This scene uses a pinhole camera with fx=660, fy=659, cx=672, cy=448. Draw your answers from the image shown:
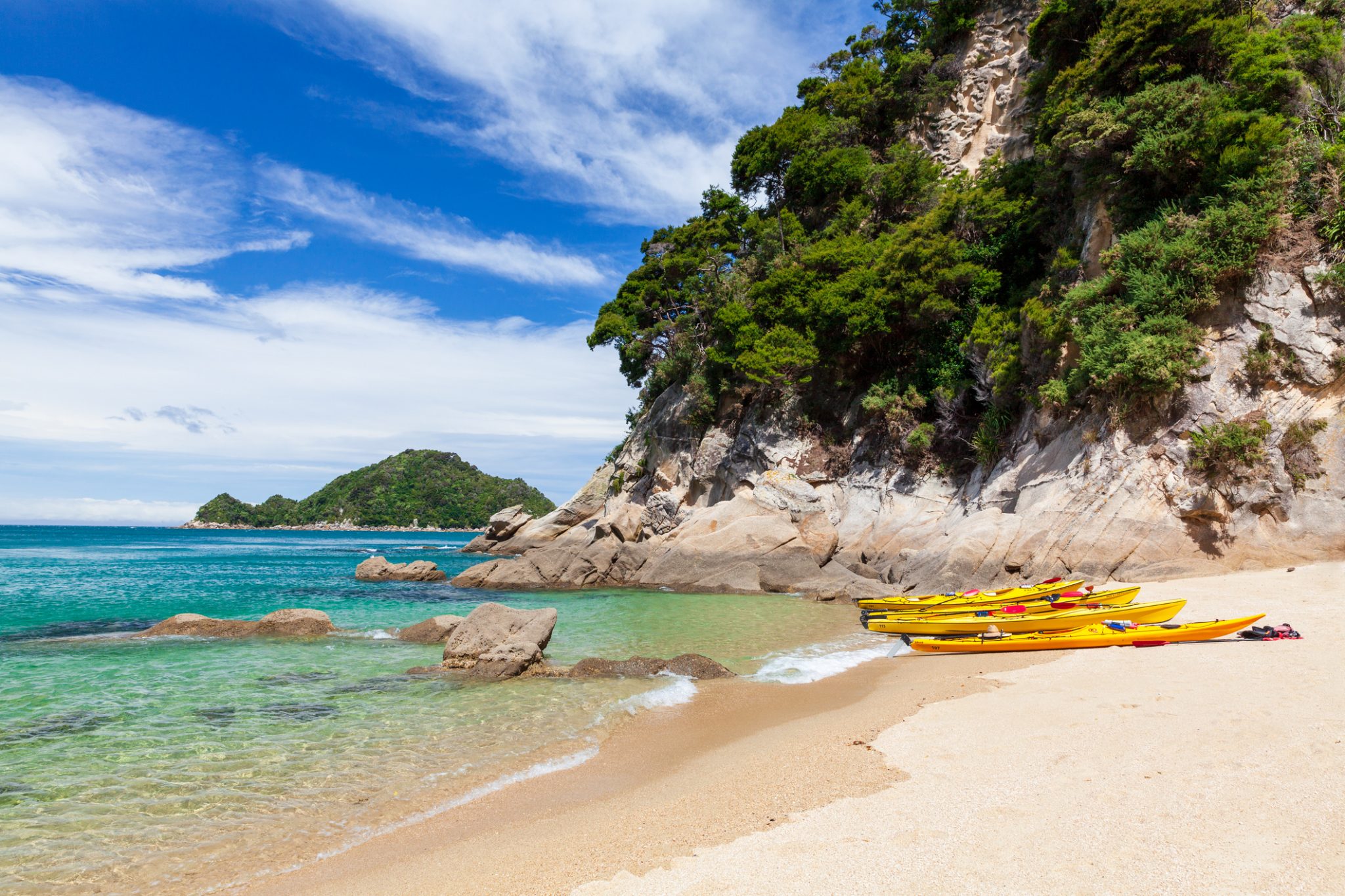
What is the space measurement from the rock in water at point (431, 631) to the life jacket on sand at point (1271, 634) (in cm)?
1413

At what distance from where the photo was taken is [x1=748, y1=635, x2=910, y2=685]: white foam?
10789 millimetres

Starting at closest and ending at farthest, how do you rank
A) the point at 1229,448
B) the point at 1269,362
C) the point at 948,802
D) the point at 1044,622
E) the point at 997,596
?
1. the point at 948,802
2. the point at 1044,622
3. the point at 997,596
4. the point at 1229,448
5. the point at 1269,362

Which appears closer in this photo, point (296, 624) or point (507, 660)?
point (507, 660)

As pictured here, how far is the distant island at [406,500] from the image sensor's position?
129 m

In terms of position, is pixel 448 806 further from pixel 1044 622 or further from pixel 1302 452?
pixel 1302 452

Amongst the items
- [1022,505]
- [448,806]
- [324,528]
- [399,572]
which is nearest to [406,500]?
[324,528]

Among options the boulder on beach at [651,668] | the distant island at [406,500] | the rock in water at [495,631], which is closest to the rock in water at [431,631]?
the rock in water at [495,631]

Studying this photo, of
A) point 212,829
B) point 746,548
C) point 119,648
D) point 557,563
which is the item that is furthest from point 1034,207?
point 119,648

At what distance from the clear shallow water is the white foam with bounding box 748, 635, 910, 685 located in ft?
0.25

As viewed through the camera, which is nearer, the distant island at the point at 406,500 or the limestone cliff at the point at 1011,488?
the limestone cliff at the point at 1011,488

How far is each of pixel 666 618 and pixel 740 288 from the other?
20.3 metres

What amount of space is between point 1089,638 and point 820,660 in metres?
4.42

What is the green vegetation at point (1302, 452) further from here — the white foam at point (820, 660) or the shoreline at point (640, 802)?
the shoreline at point (640, 802)

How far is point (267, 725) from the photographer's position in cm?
826
